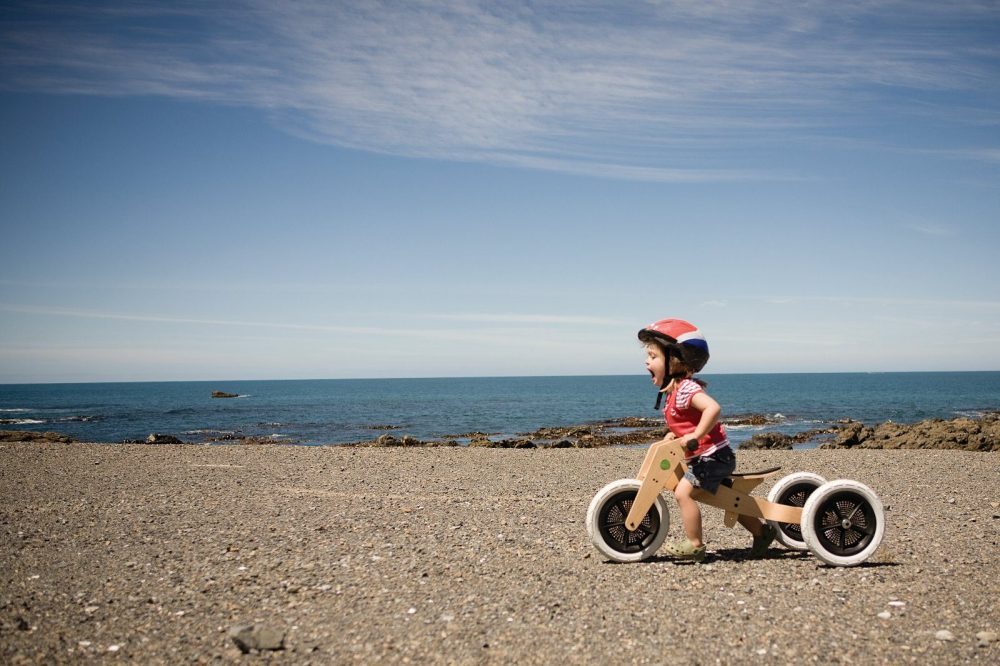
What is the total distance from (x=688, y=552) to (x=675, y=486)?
657mm

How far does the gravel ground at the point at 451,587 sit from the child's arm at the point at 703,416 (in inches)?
48.6

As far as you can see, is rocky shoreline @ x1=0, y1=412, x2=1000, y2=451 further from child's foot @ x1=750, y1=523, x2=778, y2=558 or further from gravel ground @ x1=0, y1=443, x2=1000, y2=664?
child's foot @ x1=750, y1=523, x2=778, y2=558

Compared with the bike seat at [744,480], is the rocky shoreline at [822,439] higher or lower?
lower

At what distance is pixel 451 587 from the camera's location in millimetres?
5926

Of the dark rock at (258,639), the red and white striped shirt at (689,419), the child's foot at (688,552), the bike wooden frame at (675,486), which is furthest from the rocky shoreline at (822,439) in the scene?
the dark rock at (258,639)

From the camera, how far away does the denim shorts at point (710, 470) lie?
6.40 metres

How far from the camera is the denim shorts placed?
252 inches

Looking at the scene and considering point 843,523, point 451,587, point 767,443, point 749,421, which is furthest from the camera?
point 749,421

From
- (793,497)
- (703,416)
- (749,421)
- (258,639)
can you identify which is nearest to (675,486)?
(703,416)

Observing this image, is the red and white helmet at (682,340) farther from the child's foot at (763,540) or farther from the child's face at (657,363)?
the child's foot at (763,540)

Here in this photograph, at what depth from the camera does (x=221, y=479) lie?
1402 cm

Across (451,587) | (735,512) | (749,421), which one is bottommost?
(749,421)


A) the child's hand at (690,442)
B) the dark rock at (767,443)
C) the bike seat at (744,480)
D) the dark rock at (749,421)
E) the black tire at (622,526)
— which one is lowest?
the dark rock at (749,421)

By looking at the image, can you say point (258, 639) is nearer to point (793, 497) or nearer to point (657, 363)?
point (657, 363)
